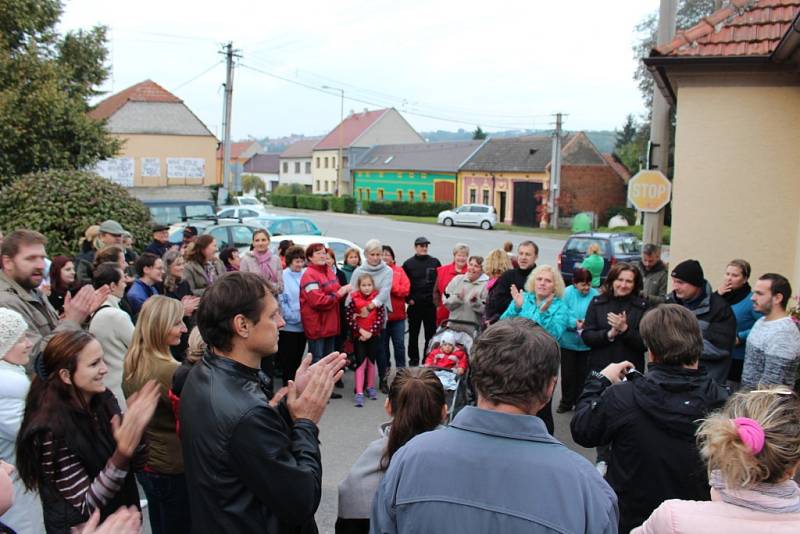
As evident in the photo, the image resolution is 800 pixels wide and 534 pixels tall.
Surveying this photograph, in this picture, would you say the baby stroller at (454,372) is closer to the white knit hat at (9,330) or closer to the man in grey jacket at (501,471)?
the white knit hat at (9,330)

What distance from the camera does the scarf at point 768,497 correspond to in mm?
2299

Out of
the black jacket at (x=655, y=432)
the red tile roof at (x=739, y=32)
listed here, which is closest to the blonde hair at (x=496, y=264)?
the red tile roof at (x=739, y=32)

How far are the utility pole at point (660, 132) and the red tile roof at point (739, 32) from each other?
0.70 feet

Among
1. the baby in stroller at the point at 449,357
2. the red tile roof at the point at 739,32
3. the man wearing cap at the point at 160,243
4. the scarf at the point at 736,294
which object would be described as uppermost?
the red tile roof at the point at 739,32

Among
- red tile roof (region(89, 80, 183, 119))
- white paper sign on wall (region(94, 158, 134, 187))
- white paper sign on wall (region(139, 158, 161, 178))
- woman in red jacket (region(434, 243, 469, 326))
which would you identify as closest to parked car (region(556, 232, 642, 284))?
woman in red jacket (region(434, 243, 469, 326))

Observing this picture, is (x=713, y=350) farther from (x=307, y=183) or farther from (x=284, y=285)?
(x=307, y=183)

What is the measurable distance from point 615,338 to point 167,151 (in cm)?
4178

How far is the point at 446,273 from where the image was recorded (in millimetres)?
9156

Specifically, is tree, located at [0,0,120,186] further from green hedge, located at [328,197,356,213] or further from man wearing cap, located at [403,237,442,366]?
green hedge, located at [328,197,356,213]

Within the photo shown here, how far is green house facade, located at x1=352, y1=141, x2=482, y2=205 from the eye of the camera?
58.7m

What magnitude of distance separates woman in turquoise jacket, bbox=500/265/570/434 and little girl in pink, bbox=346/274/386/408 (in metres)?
1.72

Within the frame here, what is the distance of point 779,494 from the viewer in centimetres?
231

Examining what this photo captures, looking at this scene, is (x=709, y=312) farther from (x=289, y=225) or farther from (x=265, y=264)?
(x=289, y=225)

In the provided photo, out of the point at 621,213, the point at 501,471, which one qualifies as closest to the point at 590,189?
the point at 621,213
